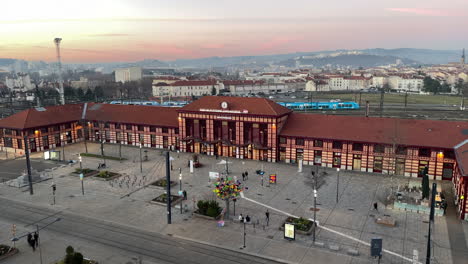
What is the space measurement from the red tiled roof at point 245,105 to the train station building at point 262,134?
0.19 metres

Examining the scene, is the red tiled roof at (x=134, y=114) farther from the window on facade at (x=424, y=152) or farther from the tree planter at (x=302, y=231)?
the window on facade at (x=424, y=152)

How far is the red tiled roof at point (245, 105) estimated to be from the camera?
2579 inches

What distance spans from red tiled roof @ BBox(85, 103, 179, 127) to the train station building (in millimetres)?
226

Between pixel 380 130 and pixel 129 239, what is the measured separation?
146 ft

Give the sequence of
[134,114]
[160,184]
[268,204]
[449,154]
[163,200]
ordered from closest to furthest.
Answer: [268,204], [163,200], [160,184], [449,154], [134,114]

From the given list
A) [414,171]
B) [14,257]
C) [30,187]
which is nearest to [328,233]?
[414,171]

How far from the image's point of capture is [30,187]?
4950cm

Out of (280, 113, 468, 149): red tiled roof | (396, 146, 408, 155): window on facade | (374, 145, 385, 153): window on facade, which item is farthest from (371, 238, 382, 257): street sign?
(374, 145, 385, 153): window on facade

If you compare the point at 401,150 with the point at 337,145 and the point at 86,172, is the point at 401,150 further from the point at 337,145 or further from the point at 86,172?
the point at 86,172

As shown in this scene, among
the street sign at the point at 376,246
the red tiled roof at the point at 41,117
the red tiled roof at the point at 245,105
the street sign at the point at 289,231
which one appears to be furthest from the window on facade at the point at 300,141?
the red tiled roof at the point at 41,117

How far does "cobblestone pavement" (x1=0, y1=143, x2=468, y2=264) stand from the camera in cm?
3478

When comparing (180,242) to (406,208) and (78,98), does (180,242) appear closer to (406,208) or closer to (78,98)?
(406,208)

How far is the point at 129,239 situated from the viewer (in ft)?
121

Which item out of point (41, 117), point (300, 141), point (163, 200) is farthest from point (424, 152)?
point (41, 117)
